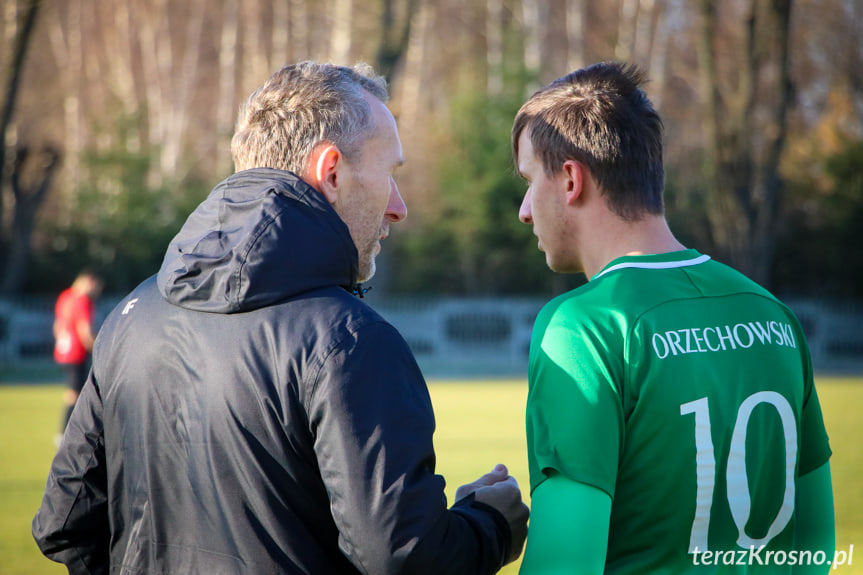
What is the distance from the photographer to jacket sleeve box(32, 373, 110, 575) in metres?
2.25

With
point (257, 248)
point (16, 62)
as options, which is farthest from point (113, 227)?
point (257, 248)

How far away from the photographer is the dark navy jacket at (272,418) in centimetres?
185

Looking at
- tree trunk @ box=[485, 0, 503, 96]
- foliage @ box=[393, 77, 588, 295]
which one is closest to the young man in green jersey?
foliage @ box=[393, 77, 588, 295]

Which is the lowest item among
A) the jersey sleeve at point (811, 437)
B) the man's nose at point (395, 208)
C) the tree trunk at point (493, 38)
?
the jersey sleeve at point (811, 437)

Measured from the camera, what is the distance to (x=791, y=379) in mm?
2008

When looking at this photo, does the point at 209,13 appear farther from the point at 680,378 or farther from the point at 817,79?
the point at 680,378

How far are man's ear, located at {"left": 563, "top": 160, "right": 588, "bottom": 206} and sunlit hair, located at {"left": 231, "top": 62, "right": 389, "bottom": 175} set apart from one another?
51 cm

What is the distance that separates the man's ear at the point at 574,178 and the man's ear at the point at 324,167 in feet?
1.80

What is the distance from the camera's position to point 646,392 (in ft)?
6.07

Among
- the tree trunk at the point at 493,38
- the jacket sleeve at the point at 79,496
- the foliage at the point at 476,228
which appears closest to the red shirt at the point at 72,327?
the jacket sleeve at the point at 79,496

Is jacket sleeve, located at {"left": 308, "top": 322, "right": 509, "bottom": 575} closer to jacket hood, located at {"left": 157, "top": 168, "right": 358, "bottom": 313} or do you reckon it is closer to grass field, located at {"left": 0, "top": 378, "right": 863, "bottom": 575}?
jacket hood, located at {"left": 157, "top": 168, "right": 358, "bottom": 313}

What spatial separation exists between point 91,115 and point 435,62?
15771 millimetres

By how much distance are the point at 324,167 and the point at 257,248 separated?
337 mm

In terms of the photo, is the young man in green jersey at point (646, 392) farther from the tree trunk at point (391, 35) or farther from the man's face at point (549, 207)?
the tree trunk at point (391, 35)
